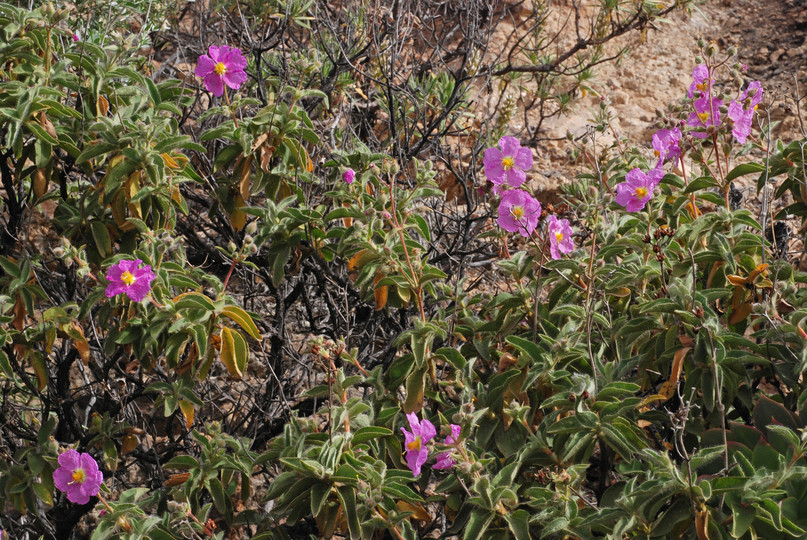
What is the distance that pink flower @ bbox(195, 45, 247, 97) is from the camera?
2707 millimetres

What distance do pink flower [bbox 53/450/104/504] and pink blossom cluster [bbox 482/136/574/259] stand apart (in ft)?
4.31

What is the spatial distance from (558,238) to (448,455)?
76cm

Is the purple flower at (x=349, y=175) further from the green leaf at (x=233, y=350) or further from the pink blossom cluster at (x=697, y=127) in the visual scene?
the pink blossom cluster at (x=697, y=127)

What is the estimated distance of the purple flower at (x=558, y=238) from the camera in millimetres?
2391

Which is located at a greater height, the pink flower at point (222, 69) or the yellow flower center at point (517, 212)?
the pink flower at point (222, 69)

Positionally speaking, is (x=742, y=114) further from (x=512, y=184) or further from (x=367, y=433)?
(x=367, y=433)

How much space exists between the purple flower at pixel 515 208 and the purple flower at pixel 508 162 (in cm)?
4

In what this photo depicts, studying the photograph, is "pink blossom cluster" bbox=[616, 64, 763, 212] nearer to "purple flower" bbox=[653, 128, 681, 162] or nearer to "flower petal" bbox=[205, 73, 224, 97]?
"purple flower" bbox=[653, 128, 681, 162]

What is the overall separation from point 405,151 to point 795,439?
2.27 meters

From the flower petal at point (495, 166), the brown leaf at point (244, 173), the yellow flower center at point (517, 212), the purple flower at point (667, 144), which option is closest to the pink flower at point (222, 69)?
the brown leaf at point (244, 173)

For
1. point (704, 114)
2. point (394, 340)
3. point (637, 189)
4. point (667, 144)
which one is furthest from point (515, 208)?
point (704, 114)

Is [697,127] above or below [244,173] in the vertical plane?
above

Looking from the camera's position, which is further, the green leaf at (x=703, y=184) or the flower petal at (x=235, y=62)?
the flower petal at (x=235, y=62)

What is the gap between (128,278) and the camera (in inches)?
84.9
